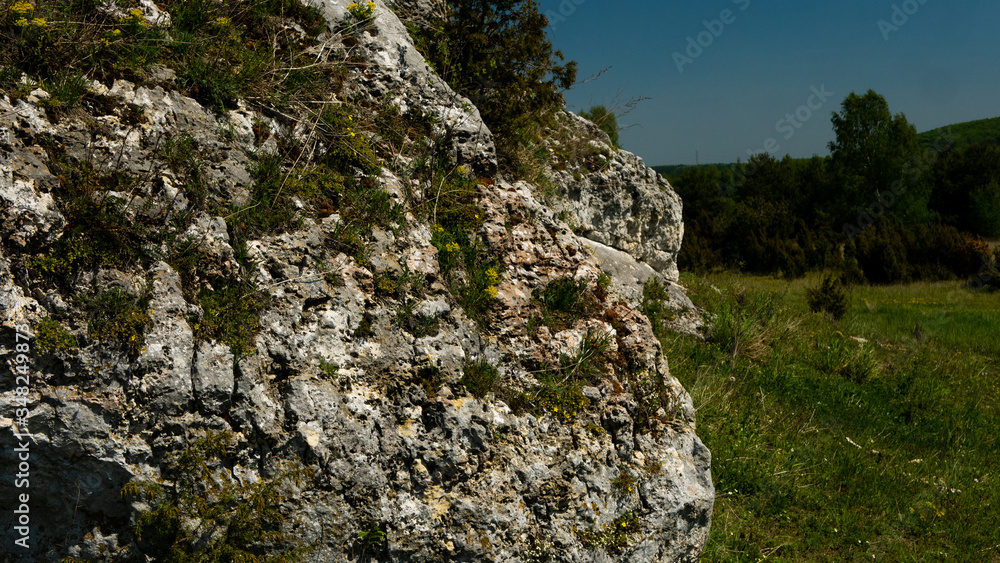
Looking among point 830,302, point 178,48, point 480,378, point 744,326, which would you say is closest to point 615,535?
point 480,378

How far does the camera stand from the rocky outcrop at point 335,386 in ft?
8.86

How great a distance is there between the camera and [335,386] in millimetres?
3170

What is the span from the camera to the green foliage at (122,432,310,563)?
8.91ft

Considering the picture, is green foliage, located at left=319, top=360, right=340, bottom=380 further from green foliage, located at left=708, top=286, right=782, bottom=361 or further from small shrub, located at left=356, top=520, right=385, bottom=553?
green foliage, located at left=708, top=286, right=782, bottom=361

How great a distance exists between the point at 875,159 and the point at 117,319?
51848 millimetres

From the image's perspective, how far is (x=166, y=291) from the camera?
2957 mm

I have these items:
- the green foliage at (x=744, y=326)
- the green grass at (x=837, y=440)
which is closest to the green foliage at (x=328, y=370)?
the green grass at (x=837, y=440)

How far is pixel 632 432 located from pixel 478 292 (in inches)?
55.7

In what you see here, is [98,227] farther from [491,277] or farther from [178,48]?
[491,277]

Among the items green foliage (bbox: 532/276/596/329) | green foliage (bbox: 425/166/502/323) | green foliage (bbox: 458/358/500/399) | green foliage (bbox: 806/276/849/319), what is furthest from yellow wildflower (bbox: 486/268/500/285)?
green foliage (bbox: 806/276/849/319)

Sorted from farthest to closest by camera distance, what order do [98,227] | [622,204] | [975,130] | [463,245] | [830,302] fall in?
[975,130]
[830,302]
[622,204]
[463,245]
[98,227]

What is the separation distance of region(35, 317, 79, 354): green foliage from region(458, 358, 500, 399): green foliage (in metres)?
1.97

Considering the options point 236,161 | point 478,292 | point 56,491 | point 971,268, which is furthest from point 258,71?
point 971,268

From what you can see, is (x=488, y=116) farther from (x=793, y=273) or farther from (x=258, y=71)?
(x=793, y=273)
